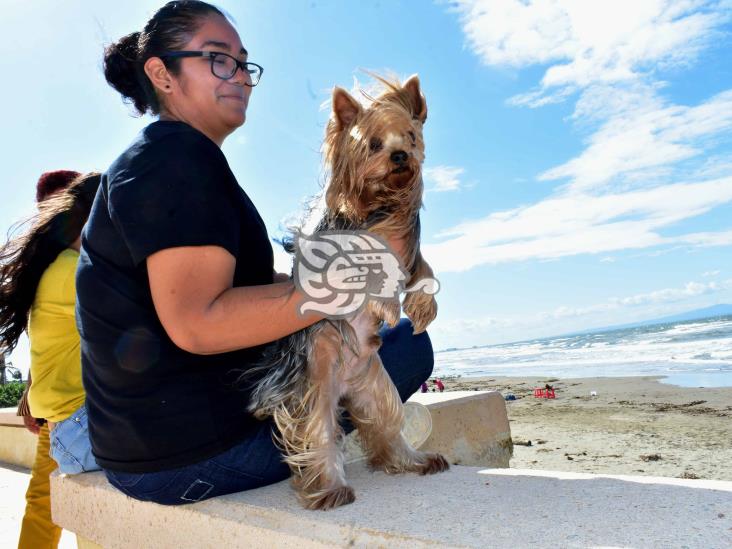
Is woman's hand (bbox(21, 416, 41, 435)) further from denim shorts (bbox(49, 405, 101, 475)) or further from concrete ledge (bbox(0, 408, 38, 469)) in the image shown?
concrete ledge (bbox(0, 408, 38, 469))

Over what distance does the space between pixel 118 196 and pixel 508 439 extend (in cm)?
475

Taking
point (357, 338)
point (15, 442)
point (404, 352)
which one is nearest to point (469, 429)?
point (404, 352)

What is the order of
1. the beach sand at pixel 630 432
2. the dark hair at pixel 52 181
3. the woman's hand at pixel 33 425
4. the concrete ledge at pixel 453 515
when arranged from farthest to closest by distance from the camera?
the beach sand at pixel 630 432
the dark hair at pixel 52 181
the woman's hand at pixel 33 425
the concrete ledge at pixel 453 515

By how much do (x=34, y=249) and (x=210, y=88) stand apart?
1.68m

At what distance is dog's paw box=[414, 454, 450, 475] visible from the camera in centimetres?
282

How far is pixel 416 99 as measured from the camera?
302cm

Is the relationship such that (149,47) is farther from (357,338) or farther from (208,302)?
(357,338)

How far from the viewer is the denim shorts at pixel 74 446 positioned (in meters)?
3.01

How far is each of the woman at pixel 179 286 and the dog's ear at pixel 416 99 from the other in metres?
0.76

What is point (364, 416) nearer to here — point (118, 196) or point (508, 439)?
point (118, 196)

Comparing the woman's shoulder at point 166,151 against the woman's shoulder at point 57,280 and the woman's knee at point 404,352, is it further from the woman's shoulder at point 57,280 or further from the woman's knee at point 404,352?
the woman's shoulder at point 57,280

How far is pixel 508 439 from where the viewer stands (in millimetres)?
5852

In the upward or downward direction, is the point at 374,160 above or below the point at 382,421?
above

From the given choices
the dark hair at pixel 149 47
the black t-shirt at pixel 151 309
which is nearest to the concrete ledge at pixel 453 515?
the black t-shirt at pixel 151 309
